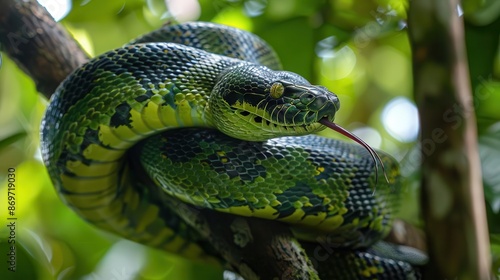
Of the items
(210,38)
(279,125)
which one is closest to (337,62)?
(210,38)

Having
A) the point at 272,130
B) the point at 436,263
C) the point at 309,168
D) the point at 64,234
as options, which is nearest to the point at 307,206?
the point at 309,168

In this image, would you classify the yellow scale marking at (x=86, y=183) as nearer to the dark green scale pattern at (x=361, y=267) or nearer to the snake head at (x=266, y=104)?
the snake head at (x=266, y=104)

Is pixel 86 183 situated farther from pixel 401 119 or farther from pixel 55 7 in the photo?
pixel 401 119

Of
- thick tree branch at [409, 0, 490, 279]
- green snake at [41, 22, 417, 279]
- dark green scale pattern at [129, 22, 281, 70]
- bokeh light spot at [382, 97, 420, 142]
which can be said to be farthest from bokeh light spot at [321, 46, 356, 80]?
thick tree branch at [409, 0, 490, 279]

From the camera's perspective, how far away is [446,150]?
1.31 meters

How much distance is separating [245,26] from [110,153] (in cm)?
96

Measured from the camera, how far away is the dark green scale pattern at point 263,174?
1342 millimetres

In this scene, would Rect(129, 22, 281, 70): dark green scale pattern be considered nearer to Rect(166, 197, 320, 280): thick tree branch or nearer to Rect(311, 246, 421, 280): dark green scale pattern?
Rect(166, 197, 320, 280): thick tree branch

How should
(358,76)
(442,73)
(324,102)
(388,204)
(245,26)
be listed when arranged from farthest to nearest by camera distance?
(358,76)
(245,26)
(388,204)
(442,73)
(324,102)

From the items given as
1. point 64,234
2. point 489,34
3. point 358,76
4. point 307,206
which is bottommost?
point 64,234

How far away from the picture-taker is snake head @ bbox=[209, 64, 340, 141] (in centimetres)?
119

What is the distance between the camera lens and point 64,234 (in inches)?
80.0

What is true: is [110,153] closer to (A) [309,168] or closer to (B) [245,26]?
(A) [309,168]

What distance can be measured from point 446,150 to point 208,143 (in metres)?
0.61
